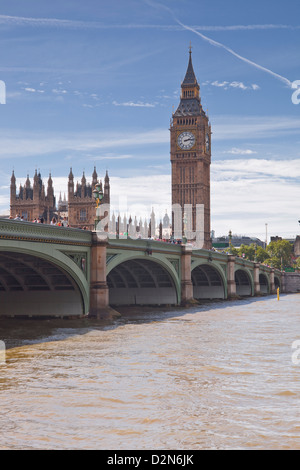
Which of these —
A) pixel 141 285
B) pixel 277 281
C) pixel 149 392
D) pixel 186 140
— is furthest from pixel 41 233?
pixel 186 140

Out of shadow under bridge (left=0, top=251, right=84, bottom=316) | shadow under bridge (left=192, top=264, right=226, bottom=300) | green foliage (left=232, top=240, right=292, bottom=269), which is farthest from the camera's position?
green foliage (left=232, top=240, right=292, bottom=269)

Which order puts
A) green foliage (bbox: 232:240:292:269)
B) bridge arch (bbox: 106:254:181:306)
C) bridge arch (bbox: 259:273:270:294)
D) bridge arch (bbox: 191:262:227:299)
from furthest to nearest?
green foliage (bbox: 232:240:292:269)
bridge arch (bbox: 259:273:270:294)
bridge arch (bbox: 191:262:227:299)
bridge arch (bbox: 106:254:181:306)

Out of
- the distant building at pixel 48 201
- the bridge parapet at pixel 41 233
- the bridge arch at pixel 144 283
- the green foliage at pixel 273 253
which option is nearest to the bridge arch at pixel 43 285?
the bridge parapet at pixel 41 233

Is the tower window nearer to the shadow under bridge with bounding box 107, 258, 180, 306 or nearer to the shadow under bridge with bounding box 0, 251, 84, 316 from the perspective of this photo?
the shadow under bridge with bounding box 107, 258, 180, 306

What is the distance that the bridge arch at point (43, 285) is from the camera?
124 ft

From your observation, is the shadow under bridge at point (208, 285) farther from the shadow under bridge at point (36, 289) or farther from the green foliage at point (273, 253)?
the green foliage at point (273, 253)

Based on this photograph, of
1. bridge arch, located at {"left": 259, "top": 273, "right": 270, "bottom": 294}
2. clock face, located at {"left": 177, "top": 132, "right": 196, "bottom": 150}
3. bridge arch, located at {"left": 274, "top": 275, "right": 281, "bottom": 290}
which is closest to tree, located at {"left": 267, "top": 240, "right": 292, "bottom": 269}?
clock face, located at {"left": 177, "top": 132, "right": 196, "bottom": 150}

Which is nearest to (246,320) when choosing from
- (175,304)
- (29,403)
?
(175,304)

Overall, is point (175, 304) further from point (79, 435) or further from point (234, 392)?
point (79, 435)

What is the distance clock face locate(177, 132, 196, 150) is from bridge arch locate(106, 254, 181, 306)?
436 ft

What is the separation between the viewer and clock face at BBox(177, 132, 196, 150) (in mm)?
191750

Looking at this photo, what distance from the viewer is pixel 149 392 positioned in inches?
694

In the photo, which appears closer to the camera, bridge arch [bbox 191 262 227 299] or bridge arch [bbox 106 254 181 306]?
bridge arch [bbox 106 254 181 306]

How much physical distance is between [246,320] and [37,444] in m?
34.7
